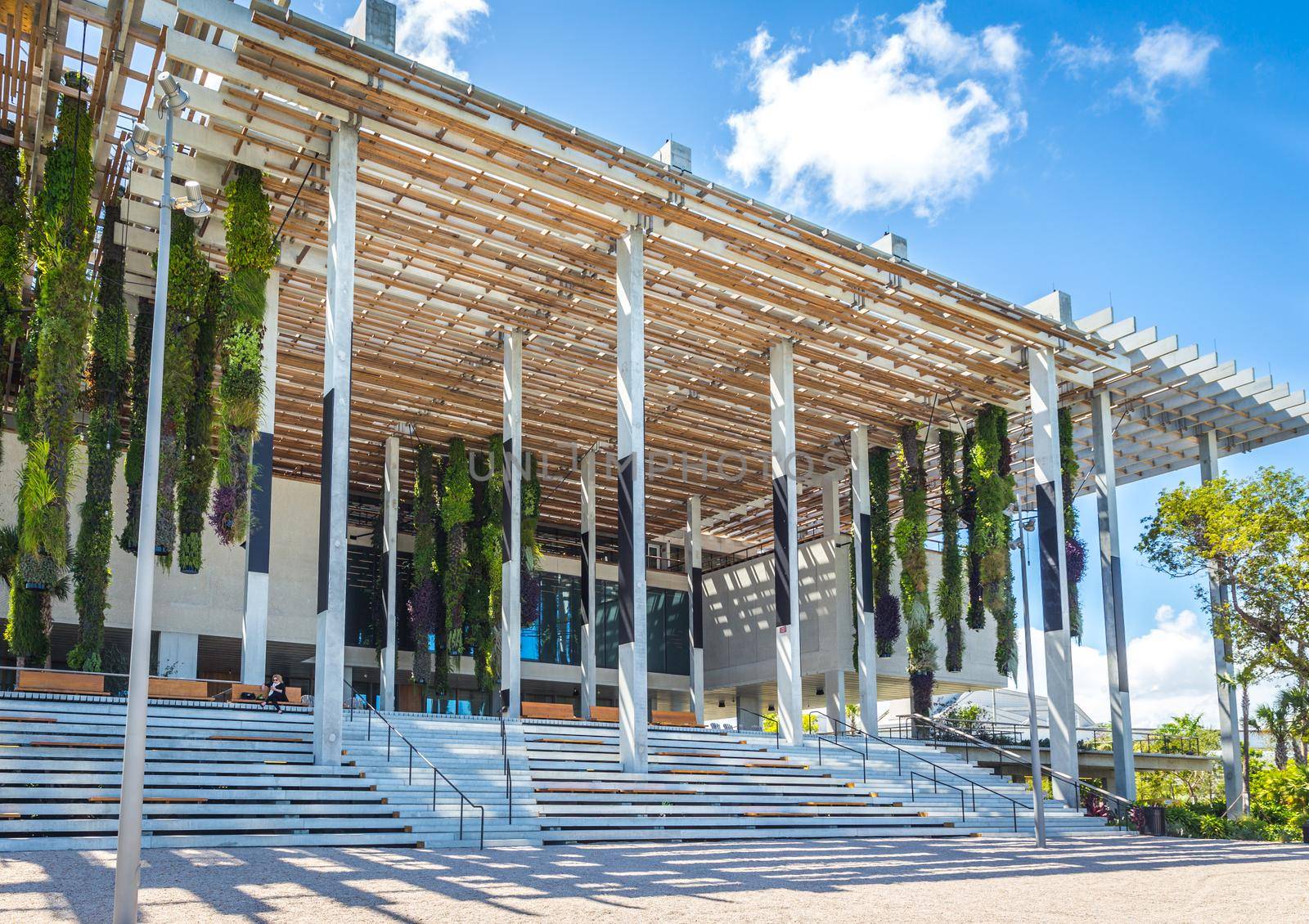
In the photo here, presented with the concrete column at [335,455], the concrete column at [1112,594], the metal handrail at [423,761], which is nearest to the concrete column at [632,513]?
the metal handrail at [423,761]

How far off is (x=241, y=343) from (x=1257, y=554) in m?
21.6

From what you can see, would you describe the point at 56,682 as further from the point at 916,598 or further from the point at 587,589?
the point at 916,598

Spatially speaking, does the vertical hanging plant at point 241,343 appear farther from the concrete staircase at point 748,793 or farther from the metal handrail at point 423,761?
the concrete staircase at point 748,793

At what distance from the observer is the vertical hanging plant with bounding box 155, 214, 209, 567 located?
65.1 feet

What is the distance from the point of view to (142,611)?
8.48 meters

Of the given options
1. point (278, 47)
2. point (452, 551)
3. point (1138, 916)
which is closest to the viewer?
point (1138, 916)

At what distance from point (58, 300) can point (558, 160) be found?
28.2ft

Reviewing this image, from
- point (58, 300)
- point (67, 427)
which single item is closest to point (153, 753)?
point (67, 427)

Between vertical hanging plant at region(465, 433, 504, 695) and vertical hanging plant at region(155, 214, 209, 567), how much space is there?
9534 millimetres

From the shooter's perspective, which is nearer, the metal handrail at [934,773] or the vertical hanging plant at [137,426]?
the vertical hanging plant at [137,426]

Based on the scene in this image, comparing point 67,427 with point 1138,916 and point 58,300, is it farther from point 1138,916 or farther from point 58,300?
point 1138,916

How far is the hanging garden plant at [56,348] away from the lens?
60.2 feet

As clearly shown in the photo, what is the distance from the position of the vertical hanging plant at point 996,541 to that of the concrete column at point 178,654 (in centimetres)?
1954

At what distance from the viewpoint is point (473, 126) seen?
1869cm
